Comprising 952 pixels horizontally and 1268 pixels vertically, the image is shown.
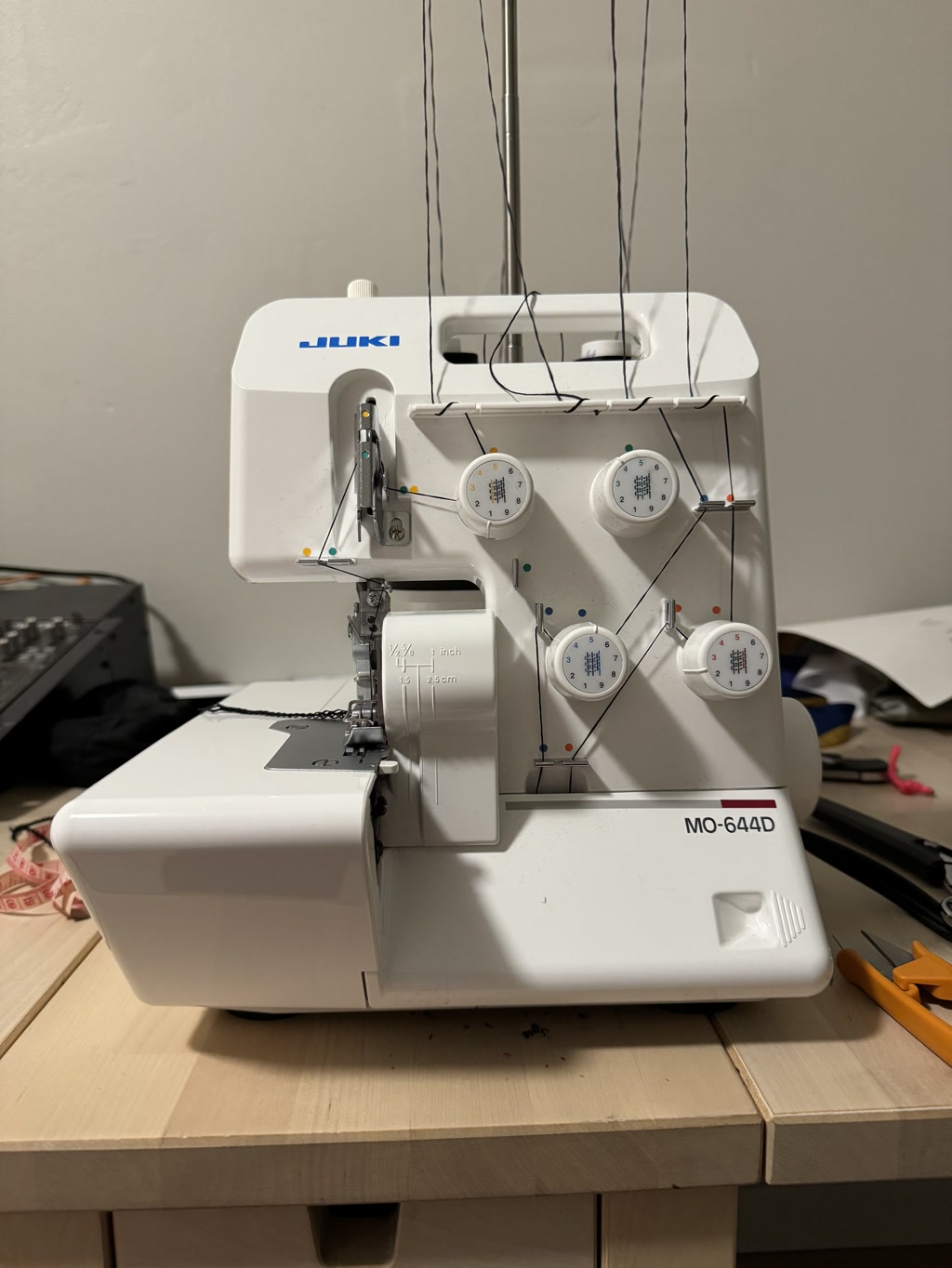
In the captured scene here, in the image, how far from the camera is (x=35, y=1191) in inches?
18.5

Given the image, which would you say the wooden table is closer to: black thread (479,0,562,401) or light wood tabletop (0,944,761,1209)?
light wood tabletop (0,944,761,1209)

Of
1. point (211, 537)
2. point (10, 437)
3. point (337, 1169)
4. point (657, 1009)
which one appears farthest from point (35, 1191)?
point (10, 437)

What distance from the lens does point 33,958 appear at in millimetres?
670

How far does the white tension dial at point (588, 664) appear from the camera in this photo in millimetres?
614

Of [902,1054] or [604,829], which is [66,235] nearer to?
[604,829]

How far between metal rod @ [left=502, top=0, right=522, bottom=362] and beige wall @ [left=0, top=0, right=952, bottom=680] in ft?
1.43

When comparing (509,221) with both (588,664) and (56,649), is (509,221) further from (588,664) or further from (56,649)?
(56,649)

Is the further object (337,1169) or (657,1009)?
(657,1009)

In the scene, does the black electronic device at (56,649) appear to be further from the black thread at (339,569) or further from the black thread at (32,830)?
the black thread at (339,569)

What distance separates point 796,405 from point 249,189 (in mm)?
1018

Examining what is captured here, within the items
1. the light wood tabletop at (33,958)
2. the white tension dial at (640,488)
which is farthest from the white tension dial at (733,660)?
the light wood tabletop at (33,958)

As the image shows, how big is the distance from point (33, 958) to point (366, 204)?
1.19 m

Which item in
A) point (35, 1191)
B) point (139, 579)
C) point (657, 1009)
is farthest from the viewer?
point (139, 579)

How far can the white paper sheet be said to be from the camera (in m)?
1.18
